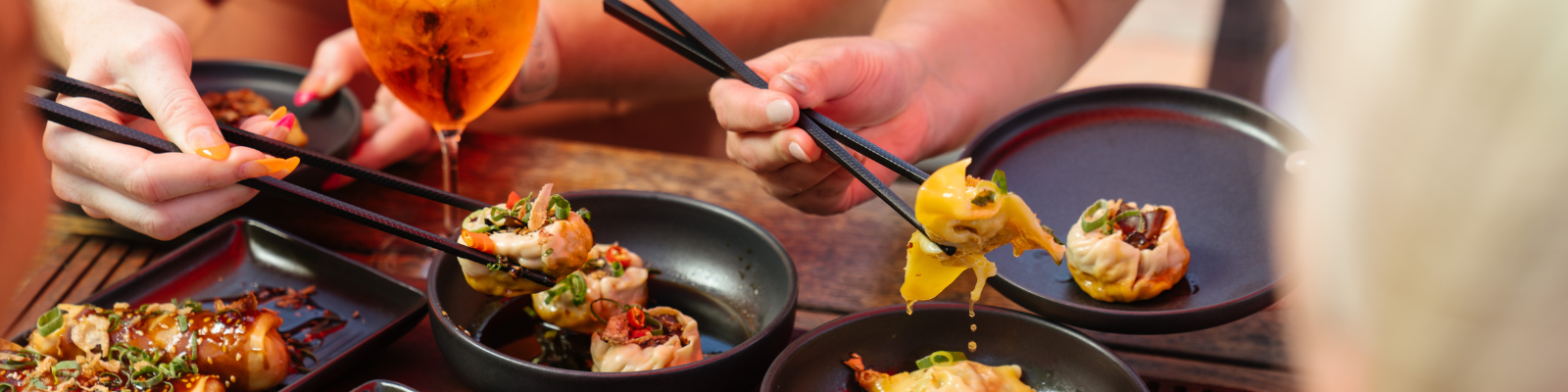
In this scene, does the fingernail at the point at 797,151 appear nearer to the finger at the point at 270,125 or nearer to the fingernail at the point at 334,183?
the finger at the point at 270,125

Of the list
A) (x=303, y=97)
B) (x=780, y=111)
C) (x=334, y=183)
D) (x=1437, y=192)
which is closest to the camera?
(x=1437, y=192)

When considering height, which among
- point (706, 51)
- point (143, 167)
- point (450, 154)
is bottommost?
point (450, 154)

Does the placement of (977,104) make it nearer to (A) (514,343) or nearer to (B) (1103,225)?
(B) (1103,225)

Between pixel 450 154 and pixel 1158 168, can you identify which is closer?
pixel 450 154

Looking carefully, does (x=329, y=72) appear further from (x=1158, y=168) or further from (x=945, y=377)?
(x=1158, y=168)

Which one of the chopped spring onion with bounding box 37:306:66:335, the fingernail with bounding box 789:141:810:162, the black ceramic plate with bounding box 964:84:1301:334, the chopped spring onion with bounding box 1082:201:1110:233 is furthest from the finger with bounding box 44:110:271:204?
the chopped spring onion with bounding box 1082:201:1110:233

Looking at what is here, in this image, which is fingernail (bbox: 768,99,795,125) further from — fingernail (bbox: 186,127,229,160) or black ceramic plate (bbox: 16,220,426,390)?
fingernail (bbox: 186,127,229,160)

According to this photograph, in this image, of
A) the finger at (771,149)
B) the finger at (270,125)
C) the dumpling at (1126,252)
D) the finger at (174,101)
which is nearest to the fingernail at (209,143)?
the finger at (174,101)

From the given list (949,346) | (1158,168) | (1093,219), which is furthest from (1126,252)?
(1158,168)
